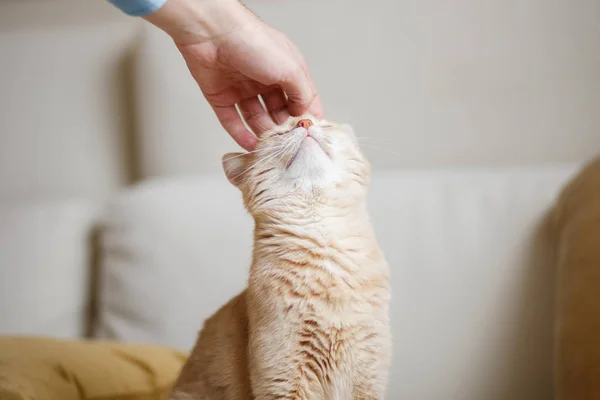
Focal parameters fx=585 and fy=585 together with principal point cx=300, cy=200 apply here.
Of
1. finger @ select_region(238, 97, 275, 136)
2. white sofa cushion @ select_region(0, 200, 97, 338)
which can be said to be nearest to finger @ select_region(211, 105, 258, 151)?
finger @ select_region(238, 97, 275, 136)

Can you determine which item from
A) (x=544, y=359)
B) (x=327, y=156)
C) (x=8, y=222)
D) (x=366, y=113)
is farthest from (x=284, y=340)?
(x=8, y=222)

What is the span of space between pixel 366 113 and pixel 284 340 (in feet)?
3.31

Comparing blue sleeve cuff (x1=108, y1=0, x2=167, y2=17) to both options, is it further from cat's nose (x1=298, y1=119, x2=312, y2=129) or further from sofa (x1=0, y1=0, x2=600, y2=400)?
sofa (x1=0, y1=0, x2=600, y2=400)

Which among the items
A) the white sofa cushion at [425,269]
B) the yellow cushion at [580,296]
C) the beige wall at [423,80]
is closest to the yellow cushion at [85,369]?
the white sofa cushion at [425,269]

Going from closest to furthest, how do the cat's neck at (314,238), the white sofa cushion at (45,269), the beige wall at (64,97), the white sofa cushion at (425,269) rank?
the cat's neck at (314,238)
the white sofa cushion at (425,269)
the white sofa cushion at (45,269)
the beige wall at (64,97)

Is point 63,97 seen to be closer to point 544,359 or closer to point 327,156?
point 327,156

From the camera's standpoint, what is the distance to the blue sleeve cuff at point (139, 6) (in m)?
0.88

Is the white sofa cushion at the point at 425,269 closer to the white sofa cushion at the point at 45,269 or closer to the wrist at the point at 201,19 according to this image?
the white sofa cushion at the point at 45,269

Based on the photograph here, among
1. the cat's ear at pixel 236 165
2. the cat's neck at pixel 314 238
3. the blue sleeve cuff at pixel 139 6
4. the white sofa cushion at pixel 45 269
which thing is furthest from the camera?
the white sofa cushion at pixel 45 269

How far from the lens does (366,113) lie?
68.8 inches

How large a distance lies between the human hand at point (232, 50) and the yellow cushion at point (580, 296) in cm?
60

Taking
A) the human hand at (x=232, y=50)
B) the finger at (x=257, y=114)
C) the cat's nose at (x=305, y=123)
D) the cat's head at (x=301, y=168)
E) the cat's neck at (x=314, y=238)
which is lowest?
the cat's neck at (x=314, y=238)

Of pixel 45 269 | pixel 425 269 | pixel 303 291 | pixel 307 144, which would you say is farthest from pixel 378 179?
pixel 45 269

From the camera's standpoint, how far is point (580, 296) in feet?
3.58
